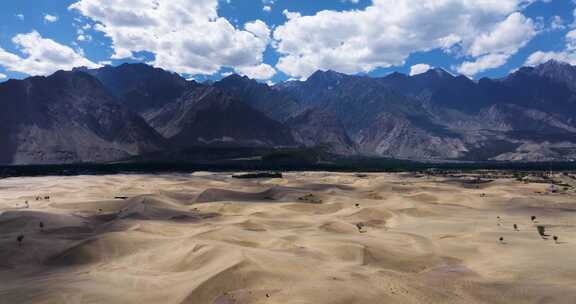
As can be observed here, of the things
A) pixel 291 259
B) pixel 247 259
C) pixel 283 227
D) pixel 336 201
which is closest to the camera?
pixel 247 259

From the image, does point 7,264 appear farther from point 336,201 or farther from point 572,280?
point 336,201

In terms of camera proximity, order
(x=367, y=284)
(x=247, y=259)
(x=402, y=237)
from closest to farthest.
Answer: (x=367, y=284), (x=247, y=259), (x=402, y=237)

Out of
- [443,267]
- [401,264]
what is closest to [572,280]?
[443,267]

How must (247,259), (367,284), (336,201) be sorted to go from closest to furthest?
(367,284) → (247,259) → (336,201)

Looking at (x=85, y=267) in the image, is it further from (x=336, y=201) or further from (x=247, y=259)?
(x=336, y=201)

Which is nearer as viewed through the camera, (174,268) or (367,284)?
(367,284)

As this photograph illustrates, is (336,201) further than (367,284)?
Yes

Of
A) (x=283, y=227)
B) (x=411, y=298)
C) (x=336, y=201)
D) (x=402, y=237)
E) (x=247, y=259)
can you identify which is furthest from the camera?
(x=336, y=201)

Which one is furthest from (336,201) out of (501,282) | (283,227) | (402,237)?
(501,282)
